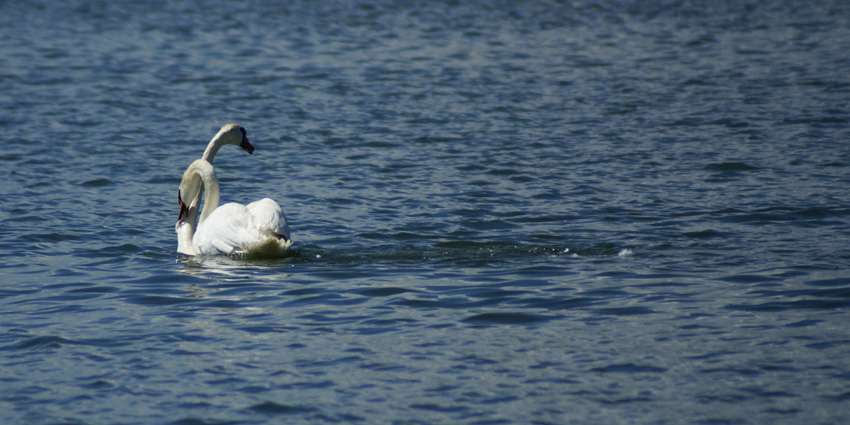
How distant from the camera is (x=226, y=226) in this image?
32.4 feet

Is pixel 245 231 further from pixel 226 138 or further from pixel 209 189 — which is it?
pixel 226 138

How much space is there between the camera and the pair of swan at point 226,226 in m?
9.70

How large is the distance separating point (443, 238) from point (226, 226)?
7.22 ft

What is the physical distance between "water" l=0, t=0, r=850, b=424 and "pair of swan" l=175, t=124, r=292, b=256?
7.8 inches

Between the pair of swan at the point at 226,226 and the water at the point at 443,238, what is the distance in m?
0.20

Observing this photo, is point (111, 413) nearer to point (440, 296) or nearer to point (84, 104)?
point (440, 296)

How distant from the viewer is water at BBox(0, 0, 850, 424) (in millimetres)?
6773

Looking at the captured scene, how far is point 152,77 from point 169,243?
11476mm

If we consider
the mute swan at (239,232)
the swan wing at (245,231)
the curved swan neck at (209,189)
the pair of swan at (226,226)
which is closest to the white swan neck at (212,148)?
the pair of swan at (226,226)

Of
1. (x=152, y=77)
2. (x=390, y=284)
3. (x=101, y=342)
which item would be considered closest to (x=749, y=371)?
(x=390, y=284)

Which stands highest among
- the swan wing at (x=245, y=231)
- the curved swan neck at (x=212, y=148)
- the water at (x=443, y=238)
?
the curved swan neck at (x=212, y=148)

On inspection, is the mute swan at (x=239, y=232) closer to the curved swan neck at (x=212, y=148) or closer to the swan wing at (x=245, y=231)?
the swan wing at (x=245, y=231)

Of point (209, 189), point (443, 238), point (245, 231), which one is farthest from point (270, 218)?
point (443, 238)

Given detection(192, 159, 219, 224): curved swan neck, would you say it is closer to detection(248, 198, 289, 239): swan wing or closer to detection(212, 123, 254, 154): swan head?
detection(212, 123, 254, 154): swan head
